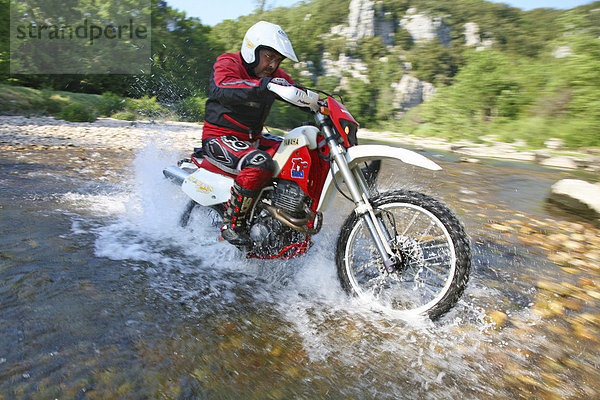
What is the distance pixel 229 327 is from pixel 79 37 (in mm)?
35775

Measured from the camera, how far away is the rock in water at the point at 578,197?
5.99 metres

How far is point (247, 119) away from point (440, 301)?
214cm

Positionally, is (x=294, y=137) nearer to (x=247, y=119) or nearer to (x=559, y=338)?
(x=247, y=119)

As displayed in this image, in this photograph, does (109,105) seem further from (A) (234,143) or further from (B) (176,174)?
(A) (234,143)

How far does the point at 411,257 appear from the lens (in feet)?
9.53

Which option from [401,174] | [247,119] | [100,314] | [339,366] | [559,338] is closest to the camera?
[339,366]

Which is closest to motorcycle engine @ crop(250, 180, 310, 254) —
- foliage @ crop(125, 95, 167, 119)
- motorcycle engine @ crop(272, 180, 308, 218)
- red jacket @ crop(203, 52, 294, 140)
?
motorcycle engine @ crop(272, 180, 308, 218)

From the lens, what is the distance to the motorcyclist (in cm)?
322

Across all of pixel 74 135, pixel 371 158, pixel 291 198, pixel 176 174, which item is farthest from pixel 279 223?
pixel 74 135

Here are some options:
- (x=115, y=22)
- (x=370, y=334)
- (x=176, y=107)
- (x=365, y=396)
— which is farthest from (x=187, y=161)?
(x=115, y=22)

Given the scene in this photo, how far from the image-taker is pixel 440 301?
266 centimetres

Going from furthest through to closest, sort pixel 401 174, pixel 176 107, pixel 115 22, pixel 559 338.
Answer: pixel 115 22 < pixel 176 107 < pixel 401 174 < pixel 559 338

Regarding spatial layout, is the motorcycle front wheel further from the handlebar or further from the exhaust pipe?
the exhaust pipe

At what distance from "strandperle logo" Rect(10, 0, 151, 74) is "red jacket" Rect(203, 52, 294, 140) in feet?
91.3
